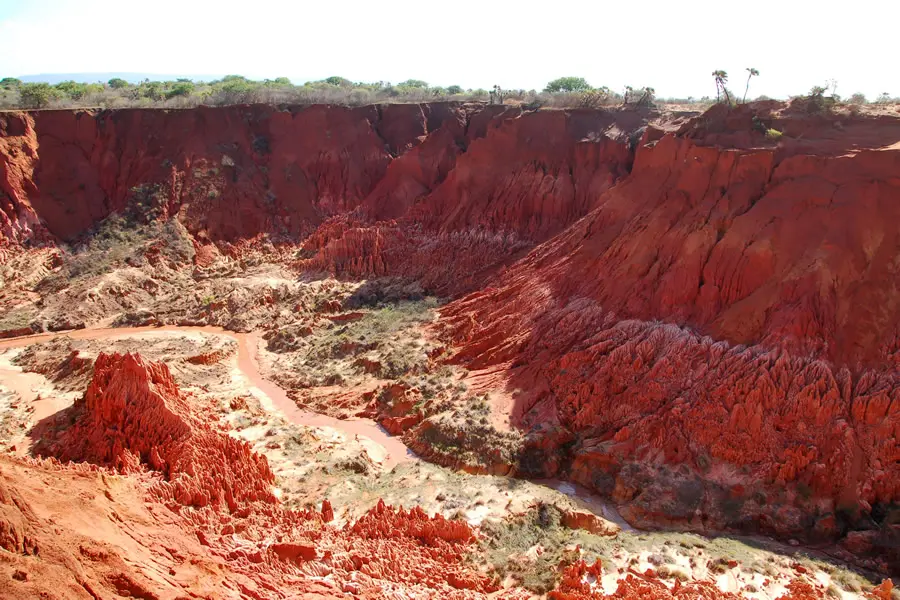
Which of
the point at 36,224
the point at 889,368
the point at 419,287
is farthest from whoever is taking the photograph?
the point at 36,224

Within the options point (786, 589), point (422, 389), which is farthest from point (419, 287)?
point (786, 589)

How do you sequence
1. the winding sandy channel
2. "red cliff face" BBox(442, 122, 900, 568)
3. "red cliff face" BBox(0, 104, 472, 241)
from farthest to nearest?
"red cliff face" BBox(0, 104, 472, 241) → the winding sandy channel → "red cliff face" BBox(442, 122, 900, 568)

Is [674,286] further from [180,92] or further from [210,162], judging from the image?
[180,92]

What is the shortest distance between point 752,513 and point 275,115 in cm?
3387

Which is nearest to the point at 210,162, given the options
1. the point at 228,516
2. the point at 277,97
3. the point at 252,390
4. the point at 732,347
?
the point at 277,97

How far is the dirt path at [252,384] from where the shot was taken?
17983mm

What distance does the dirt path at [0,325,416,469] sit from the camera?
59.0 feet

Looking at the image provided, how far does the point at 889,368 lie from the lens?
14.7 metres

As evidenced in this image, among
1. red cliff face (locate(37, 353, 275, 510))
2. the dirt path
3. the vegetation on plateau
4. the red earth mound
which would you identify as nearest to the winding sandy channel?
the dirt path

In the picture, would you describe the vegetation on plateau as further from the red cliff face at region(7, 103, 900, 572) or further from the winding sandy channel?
the winding sandy channel

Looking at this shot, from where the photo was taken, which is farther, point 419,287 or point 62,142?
point 62,142

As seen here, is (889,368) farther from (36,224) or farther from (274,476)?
(36,224)

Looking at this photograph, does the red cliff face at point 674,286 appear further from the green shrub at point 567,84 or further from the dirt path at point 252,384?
the green shrub at point 567,84

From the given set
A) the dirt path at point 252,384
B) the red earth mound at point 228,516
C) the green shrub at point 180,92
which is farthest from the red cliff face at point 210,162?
the red earth mound at point 228,516
